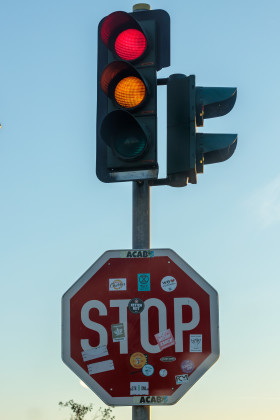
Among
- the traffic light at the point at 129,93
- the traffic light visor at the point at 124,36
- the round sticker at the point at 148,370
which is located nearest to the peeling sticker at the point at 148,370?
the round sticker at the point at 148,370

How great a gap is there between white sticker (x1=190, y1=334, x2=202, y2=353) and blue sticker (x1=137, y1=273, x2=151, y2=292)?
1.37ft

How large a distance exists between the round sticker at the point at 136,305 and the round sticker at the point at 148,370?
0.35 metres

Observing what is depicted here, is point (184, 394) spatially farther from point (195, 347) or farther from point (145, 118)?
point (145, 118)

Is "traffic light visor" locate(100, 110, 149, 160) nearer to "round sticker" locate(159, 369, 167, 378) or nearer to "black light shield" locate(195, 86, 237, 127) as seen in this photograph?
"black light shield" locate(195, 86, 237, 127)

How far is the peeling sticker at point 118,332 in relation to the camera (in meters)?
4.96

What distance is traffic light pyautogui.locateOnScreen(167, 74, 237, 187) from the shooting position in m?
5.23

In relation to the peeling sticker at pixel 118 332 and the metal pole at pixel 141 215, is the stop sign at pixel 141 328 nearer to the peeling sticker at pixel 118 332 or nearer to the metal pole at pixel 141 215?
the peeling sticker at pixel 118 332

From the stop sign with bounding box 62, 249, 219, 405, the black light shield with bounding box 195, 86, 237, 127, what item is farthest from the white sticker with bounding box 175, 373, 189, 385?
the black light shield with bounding box 195, 86, 237, 127

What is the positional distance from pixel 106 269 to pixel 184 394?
95 centimetres

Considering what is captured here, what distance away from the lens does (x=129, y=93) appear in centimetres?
529

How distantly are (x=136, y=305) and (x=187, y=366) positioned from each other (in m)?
0.50

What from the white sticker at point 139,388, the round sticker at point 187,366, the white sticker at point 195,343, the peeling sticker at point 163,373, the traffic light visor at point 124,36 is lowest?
the white sticker at point 139,388

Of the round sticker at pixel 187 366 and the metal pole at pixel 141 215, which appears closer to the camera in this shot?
the round sticker at pixel 187 366

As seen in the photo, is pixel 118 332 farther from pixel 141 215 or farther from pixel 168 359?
pixel 141 215
